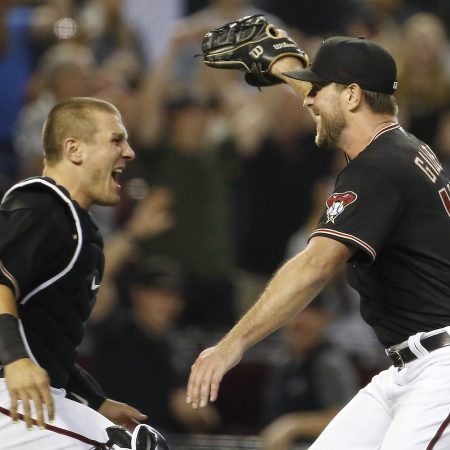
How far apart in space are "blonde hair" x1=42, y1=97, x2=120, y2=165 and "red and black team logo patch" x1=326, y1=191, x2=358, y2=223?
1.05 meters

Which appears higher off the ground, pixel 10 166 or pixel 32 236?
pixel 32 236

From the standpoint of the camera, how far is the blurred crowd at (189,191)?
7414mm

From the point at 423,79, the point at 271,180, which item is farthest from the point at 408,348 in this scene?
the point at 423,79

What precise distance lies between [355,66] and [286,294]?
3.12ft

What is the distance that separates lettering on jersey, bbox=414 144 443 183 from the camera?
13.4ft

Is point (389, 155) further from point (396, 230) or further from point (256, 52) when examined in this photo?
point (256, 52)

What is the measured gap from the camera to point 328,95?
14.0ft

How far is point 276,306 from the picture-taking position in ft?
12.4

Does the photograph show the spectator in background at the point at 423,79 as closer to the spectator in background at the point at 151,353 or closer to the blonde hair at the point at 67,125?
the spectator in background at the point at 151,353

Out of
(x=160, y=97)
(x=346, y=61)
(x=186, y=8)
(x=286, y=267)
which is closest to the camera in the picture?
(x=286, y=267)

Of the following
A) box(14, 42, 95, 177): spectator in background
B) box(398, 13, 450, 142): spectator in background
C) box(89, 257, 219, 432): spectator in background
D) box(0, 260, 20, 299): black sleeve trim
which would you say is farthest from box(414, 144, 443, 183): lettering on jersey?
box(398, 13, 450, 142): spectator in background

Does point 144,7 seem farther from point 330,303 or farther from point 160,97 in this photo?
point 330,303

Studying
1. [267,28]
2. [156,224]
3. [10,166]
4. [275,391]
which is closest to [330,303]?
[275,391]

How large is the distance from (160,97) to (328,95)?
13.5 feet
